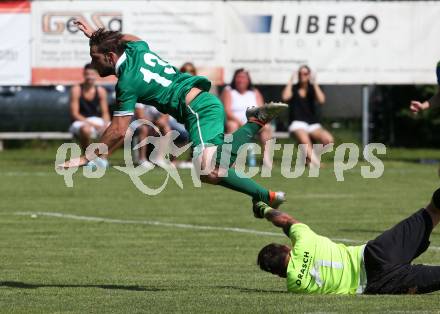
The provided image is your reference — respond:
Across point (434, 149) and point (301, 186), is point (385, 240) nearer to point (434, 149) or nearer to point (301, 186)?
point (301, 186)

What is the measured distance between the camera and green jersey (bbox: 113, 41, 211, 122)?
991 centimetres

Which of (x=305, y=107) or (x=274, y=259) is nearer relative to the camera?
(x=274, y=259)

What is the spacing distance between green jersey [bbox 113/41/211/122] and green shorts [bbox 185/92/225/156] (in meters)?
0.09

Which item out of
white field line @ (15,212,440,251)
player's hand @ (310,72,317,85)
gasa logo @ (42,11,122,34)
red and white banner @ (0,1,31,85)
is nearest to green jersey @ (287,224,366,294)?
white field line @ (15,212,440,251)

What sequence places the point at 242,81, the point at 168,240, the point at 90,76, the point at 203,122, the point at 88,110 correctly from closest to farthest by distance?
the point at 203,122, the point at 168,240, the point at 242,81, the point at 90,76, the point at 88,110

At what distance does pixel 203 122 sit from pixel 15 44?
14093 mm

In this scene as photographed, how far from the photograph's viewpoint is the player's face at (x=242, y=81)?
21.4 m

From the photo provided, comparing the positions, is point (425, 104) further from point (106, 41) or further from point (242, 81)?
point (242, 81)

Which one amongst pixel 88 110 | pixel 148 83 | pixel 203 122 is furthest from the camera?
pixel 88 110

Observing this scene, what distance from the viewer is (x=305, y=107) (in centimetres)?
2195

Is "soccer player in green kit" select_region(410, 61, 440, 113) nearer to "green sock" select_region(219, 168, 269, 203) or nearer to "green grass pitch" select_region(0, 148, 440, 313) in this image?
"green sock" select_region(219, 168, 269, 203)

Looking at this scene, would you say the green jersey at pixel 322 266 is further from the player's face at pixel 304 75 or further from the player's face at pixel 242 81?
the player's face at pixel 304 75

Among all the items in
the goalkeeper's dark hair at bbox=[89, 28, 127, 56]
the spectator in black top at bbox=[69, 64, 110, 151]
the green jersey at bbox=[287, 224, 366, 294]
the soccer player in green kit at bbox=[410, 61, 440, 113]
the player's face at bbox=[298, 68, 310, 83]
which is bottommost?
the spectator in black top at bbox=[69, 64, 110, 151]

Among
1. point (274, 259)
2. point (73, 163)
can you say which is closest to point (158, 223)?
point (73, 163)
